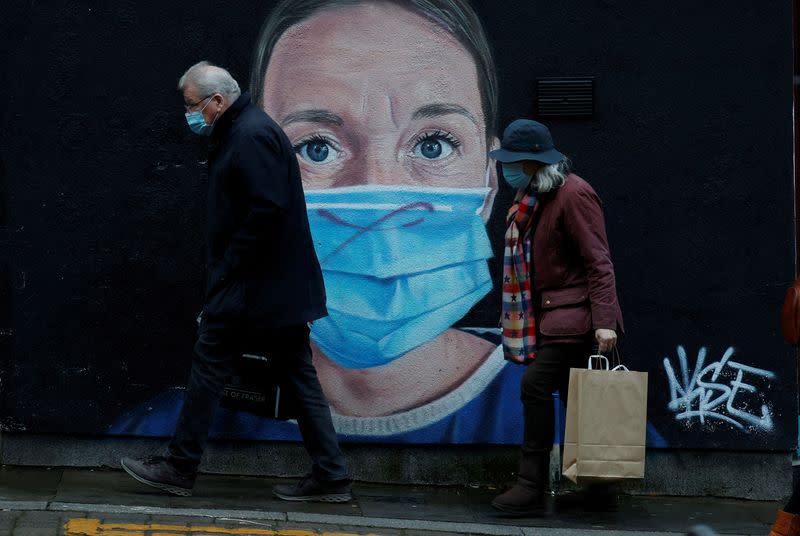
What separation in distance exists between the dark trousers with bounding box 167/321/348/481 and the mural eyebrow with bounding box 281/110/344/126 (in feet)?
3.98

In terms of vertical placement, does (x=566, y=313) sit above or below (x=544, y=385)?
above

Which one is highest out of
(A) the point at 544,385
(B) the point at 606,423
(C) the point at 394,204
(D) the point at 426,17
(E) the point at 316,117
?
(D) the point at 426,17

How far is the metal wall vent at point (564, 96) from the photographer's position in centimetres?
754

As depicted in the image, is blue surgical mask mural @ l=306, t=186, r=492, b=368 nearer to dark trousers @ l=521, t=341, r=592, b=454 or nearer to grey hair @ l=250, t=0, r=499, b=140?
grey hair @ l=250, t=0, r=499, b=140

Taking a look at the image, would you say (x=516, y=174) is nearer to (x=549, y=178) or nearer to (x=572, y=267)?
(x=549, y=178)

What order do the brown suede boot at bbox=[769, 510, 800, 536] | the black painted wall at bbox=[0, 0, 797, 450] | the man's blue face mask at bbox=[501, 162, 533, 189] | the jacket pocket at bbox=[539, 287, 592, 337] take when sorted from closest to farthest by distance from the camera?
the brown suede boot at bbox=[769, 510, 800, 536] < the jacket pocket at bbox=[539, 287, 592, 337] < the man's blue face mask at bbox=[501, 162, 533, 189] < the black painted wall at bbox=[0, 0, 797, 450]

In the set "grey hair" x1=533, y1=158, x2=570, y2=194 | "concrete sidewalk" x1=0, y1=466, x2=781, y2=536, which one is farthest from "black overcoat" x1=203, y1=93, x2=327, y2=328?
"grey hair" x1=533, y1=158, x2=570, y2=194

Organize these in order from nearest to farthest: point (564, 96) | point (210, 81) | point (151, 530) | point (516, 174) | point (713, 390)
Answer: point (151, 530) < point (210, 81) < point (516, 174) < point (564, 96) < point (713, 390)

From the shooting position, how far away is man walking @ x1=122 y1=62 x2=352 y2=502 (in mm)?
6668

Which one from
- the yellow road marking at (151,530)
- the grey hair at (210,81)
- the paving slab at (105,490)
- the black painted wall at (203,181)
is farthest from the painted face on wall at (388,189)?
the yellow road marking at (151,530)

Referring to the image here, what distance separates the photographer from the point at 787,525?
6.15 meters

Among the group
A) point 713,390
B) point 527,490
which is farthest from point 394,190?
point 713,390

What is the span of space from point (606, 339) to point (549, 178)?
815 millimetres

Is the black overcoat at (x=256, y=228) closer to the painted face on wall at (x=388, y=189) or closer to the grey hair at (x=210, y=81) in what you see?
the grey hair at (x=210, y=81)
